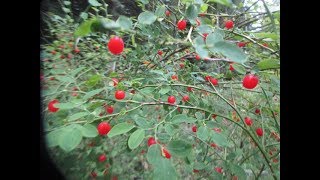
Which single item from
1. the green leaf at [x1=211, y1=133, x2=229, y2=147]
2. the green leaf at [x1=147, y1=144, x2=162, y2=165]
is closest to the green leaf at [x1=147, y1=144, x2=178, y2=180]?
the green leaf at [x1=147, y1=144, x2=162, y2=165]

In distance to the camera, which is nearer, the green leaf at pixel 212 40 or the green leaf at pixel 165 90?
the green leaf at pixel 212 40

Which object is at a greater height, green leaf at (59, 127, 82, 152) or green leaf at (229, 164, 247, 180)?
green leaf at (59, 127, 82, 152)

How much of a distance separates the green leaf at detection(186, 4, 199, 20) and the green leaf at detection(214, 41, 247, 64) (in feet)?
1.00

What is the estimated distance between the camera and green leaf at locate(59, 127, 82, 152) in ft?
1.91

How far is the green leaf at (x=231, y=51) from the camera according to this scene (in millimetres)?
537

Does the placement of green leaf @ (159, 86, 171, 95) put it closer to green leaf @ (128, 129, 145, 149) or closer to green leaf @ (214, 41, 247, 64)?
green leaf @ (128, 129, 145, 149)

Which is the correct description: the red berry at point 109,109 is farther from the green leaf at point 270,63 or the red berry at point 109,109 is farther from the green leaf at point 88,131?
the green leaf at point 270,63

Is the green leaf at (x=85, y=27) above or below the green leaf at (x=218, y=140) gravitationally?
above

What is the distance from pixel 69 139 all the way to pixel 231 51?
0.38 metres

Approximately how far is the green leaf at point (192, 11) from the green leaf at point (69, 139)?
0.46 m

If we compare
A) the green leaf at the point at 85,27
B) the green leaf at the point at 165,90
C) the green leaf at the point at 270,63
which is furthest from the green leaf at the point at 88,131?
the green leaf at the point at 270,63

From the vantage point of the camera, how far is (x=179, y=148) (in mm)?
689
